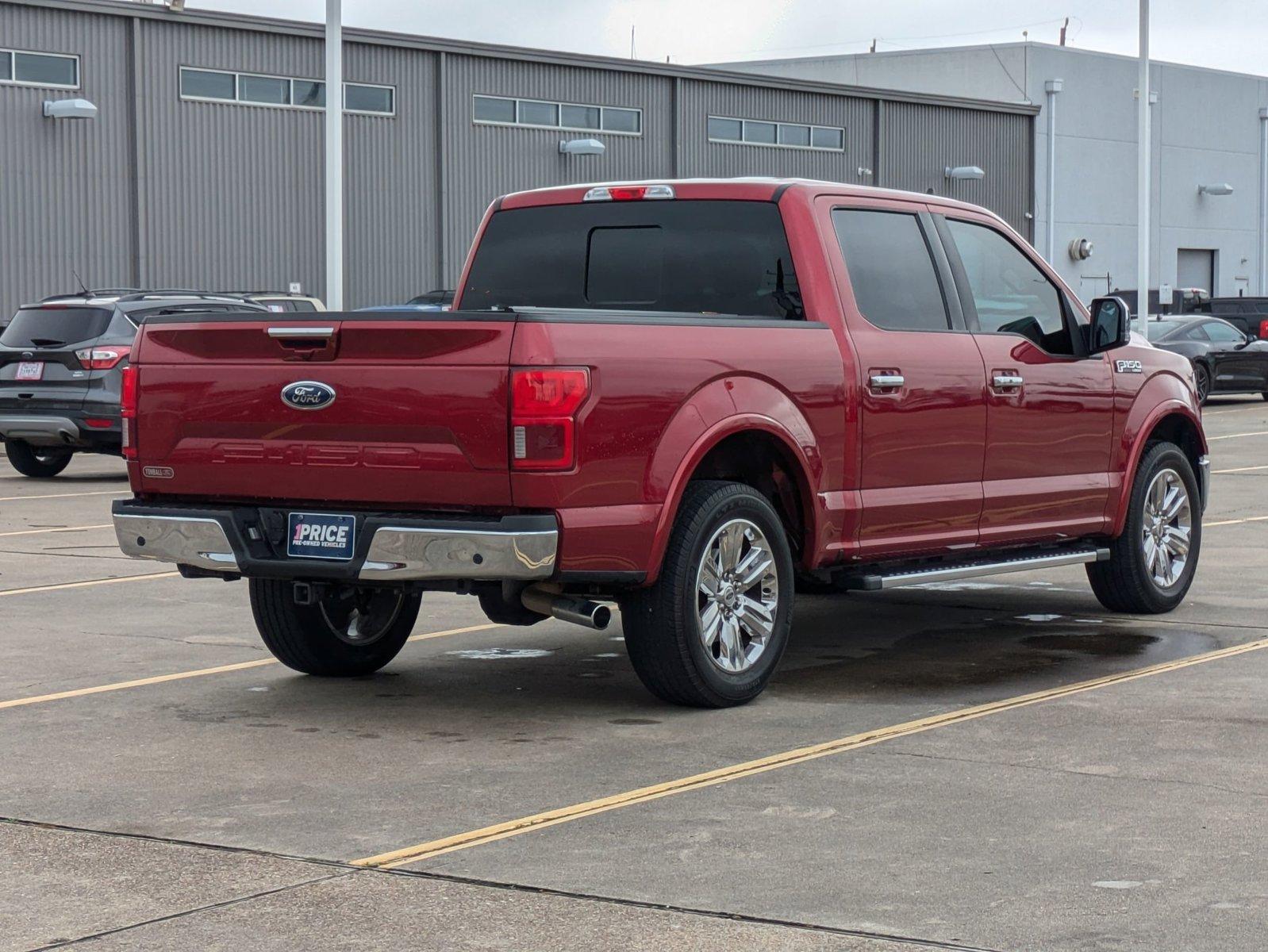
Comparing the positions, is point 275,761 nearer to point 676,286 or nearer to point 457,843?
point 457,843

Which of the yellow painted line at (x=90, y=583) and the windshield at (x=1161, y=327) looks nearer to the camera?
the yellow painted line at (x=90, y=583)

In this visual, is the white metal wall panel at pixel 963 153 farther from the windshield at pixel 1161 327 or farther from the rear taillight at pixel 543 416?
the rear taillight at pixel 543 416

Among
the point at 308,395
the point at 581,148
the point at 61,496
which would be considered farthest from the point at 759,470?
the point at 581,148

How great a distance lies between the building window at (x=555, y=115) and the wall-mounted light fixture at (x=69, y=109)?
30.4 ft

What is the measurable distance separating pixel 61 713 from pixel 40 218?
1126 inches

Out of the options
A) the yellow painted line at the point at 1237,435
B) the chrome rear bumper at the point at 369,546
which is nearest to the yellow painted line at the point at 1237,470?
the yellow painted line at the point at 1237,435

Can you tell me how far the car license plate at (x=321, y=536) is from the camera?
7.17 m

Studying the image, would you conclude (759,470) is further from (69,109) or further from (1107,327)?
(69,109)

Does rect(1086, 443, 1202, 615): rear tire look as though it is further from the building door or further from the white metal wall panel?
the building door

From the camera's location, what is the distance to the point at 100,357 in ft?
63.2

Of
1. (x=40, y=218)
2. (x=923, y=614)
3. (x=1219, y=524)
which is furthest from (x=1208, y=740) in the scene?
(x=40, y=218)

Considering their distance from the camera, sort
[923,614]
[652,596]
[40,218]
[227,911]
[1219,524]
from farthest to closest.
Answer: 1. [40,218]
2. [1219,524]
3. [923,614]
4. [652,596]
5. [227,911]

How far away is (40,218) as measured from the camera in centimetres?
3453

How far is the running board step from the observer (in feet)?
27.0
